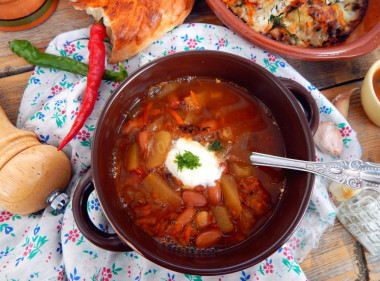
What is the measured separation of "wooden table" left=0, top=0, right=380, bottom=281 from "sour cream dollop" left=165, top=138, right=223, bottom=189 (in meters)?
0.97

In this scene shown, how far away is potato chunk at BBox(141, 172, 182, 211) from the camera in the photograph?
1.98 metres

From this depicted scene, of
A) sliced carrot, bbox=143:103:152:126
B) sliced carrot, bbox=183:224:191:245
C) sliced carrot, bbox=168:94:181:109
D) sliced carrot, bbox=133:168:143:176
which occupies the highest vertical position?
sliced carrot, bbox=168:94:181:109

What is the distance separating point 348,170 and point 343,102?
790mm

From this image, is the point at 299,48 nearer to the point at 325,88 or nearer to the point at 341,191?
the point at 325,88

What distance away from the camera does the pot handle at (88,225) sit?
174 centimetres

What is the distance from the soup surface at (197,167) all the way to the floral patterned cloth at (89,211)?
36 cm

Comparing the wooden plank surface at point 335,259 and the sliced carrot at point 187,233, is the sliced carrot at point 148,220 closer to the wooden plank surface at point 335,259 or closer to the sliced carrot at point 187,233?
the sliced carrot at point 187,233

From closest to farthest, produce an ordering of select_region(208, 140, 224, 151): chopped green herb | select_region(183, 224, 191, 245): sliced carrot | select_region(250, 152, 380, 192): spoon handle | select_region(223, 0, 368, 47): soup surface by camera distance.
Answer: select_region(250, 152, 380, 192): spoon handle
select_region(183, 224, 191, 245): sliced carrot
select_region(208, 140, 224, 151): chopped green herb
select_region(223, 0, 368, 47): soup surface

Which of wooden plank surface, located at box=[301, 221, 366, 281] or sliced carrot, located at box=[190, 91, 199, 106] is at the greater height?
sliced carrot, located at box=[190, 91, 199, 106]

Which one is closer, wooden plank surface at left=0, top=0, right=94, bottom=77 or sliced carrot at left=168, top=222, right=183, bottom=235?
sliced carrot at left=168, top=222, right=183, bottom=235

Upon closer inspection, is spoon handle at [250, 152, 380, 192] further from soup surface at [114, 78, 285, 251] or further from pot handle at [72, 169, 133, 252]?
pot handle at [72, 169, 133, 252]

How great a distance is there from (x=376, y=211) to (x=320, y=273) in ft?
1.85

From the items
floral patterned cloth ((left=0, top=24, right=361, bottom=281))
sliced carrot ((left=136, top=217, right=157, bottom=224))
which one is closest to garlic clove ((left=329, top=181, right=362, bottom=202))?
floral patterned cloth ((left=0, top=24, right=361, bottom=281))

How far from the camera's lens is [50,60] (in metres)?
2.37
